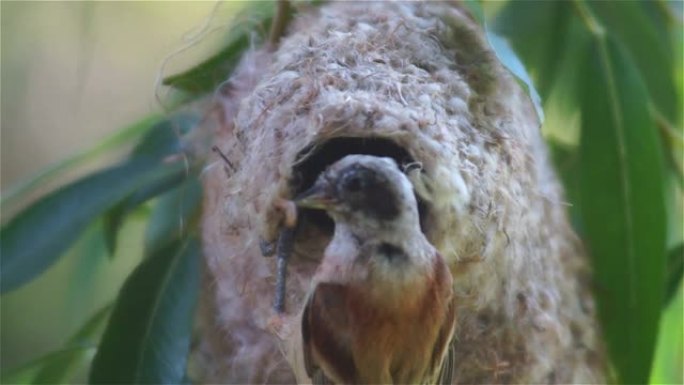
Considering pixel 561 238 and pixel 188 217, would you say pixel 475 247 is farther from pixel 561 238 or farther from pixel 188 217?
pixel 188 217

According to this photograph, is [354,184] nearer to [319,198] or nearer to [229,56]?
[319,198]

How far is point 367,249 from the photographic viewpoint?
73 cm

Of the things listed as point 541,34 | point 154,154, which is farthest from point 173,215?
point 541,34

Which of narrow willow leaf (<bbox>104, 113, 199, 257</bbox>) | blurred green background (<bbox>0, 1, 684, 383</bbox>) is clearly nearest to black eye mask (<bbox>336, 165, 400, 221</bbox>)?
blurred green background (<bbox>0, 1, 684, 383</bbox>)

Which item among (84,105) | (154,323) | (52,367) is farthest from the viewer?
(84,105)

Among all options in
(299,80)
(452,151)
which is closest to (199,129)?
(299,80)

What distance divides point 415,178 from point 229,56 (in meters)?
0.49

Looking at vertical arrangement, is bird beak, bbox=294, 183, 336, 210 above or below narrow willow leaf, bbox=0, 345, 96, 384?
above

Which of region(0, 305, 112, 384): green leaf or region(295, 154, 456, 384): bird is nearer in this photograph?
region(295, 154, 456, 384): bird

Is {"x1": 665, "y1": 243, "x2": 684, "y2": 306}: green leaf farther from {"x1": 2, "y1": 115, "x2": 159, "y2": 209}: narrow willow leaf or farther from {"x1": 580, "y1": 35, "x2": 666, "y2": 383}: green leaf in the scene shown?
{"x1": 2, "y1": 115, "x2": 159, "y2": 209}: narrow willow leaf

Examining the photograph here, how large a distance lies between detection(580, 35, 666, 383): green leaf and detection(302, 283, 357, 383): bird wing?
0.54m

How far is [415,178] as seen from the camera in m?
0.81

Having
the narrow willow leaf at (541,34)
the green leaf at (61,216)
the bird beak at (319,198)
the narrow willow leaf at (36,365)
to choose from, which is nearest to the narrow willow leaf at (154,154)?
the green leaf at (61,216)

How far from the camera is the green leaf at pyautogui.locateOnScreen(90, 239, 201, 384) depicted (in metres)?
1.15
